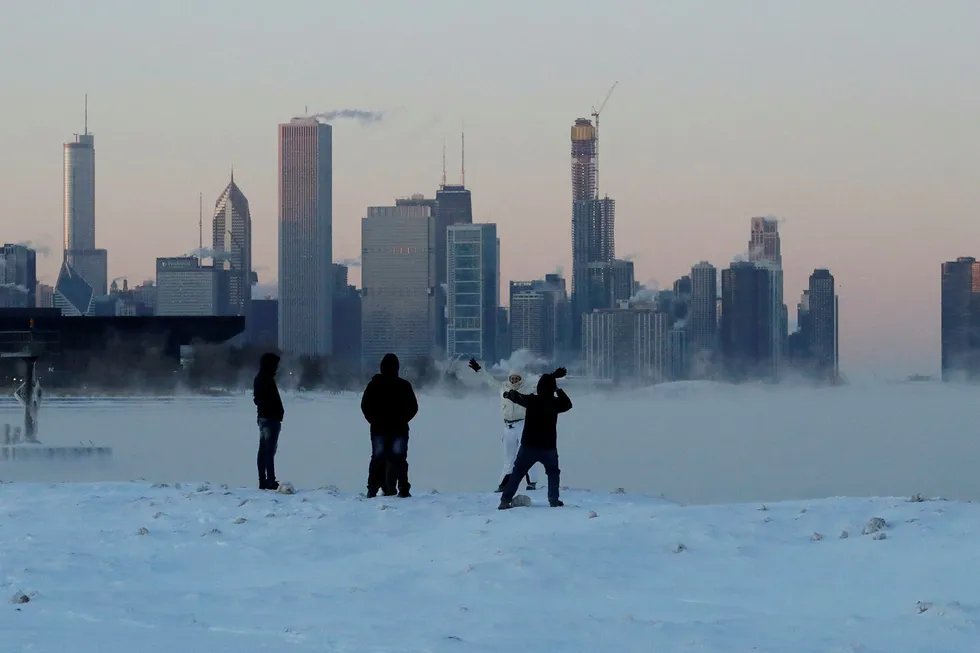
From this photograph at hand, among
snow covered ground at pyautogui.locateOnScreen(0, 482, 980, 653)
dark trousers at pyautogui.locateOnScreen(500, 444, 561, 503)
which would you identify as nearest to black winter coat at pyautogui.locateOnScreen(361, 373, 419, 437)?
snow covered ground at pyautogui.locateOnScreen(0, 482, 980, 653)

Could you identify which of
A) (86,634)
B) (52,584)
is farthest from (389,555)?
(86,634)

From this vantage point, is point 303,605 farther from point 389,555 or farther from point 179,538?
point 179,538

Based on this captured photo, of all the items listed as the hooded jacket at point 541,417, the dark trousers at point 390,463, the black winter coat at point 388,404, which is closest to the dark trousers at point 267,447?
the dark trousers at point 390,463

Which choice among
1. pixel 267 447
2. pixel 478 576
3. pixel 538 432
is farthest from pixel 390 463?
pixel 478 576

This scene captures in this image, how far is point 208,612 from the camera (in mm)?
11742

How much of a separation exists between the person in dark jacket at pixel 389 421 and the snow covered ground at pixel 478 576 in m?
1.12

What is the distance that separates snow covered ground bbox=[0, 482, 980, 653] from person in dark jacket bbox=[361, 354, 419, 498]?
112 centimetres

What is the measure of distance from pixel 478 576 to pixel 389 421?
18.5 ft

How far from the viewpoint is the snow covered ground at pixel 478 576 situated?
35.5 feet

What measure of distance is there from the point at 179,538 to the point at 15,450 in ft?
67.9

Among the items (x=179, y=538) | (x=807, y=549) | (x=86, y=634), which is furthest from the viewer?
(x=179, y=538)

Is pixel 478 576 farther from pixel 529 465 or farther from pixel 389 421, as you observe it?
pixel 389 421

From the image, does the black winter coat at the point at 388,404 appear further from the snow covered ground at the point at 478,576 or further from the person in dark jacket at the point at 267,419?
the person in dark jacket at the point at 267,419

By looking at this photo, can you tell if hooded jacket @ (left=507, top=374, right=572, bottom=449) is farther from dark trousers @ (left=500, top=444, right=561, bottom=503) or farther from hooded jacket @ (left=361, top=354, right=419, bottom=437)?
hooded jacket @ (left=361, top=354, right=419, bottom=437)
